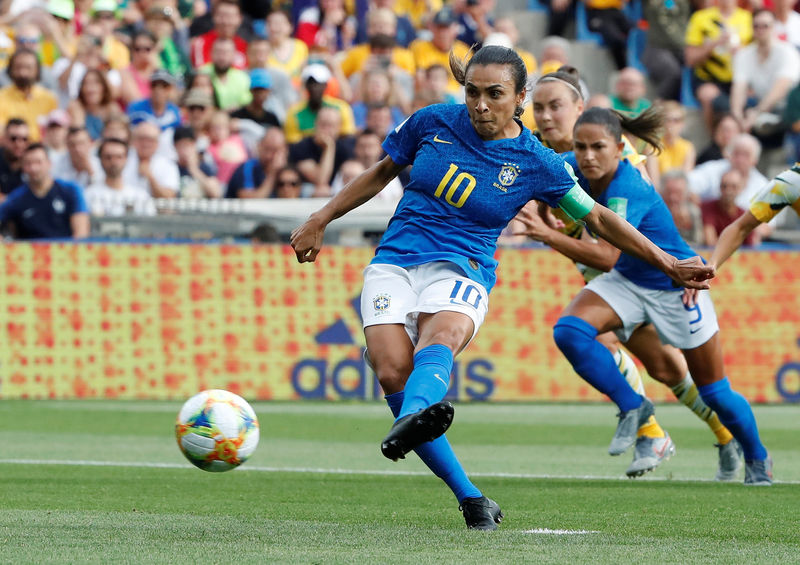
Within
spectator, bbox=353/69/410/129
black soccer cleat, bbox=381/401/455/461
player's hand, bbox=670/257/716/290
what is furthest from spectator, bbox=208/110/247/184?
black soccer cleat, bbox=381/401/455/461

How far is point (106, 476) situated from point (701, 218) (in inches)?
359

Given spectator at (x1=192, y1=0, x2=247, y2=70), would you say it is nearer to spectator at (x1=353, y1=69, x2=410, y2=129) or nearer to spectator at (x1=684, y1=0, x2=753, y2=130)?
spectator at (x1=353, y1=69, x2=410, y2=129)

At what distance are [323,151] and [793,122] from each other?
611 centimetres

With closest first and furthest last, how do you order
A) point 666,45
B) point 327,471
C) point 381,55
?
1. point 327,471
2. point 381,55
3. point 666,45

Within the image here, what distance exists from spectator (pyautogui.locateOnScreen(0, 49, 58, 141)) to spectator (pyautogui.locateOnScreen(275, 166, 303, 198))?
9.74 feet

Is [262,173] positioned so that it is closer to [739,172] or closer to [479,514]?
[739,172]

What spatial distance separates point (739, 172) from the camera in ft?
52.9

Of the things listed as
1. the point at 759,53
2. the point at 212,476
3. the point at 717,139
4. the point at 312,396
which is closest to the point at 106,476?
the point at 212,476

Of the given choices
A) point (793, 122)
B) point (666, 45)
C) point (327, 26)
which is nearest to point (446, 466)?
point (793, 122)

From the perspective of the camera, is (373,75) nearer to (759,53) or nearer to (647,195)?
(759,53)

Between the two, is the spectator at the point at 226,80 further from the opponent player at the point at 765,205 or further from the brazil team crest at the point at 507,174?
the brazil team crest at the point at 507,174

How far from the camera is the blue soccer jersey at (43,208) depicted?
14.5 meters

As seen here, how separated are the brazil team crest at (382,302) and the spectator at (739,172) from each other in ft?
34.7

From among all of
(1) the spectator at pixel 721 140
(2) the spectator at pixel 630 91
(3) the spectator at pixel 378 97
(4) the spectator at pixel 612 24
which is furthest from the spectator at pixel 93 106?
(4) the spectator at pixel 612 24
